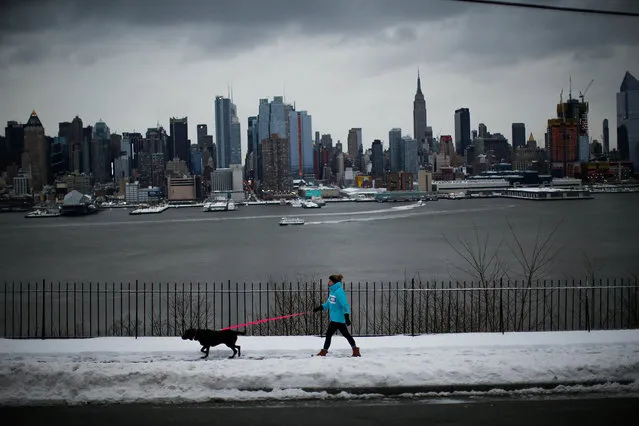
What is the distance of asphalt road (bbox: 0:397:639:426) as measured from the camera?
19.6 feet

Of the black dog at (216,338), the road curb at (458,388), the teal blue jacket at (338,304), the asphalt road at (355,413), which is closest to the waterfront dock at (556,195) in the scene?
the teal blue jacket at (338,304)

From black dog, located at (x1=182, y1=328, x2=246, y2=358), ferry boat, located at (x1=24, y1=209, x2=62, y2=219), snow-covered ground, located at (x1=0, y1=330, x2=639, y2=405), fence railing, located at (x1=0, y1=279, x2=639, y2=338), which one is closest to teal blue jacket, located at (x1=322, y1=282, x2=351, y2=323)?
snow-covered ground, located at (x1=0, y1=330, x2=639, y2=405)

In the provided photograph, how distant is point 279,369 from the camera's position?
7.27 meters

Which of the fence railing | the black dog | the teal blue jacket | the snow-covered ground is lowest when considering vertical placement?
the fence railing

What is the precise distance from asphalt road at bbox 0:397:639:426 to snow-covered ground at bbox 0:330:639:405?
0.27 metres

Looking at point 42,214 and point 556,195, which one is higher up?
point 556,195

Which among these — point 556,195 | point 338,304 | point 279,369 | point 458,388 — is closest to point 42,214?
point 556,195

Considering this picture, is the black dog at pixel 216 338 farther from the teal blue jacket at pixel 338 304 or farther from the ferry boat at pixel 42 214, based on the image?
the ferry boat at pixel 42 214

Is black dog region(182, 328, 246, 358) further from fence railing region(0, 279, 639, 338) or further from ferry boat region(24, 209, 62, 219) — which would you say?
ferry boat region(24, 209, 62, 219)

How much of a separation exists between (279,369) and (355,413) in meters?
1.36

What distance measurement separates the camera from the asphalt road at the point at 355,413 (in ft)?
19.6

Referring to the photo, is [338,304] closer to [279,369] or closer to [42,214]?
[279,369]

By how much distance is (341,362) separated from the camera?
24.7 feet

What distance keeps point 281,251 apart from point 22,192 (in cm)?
10393
